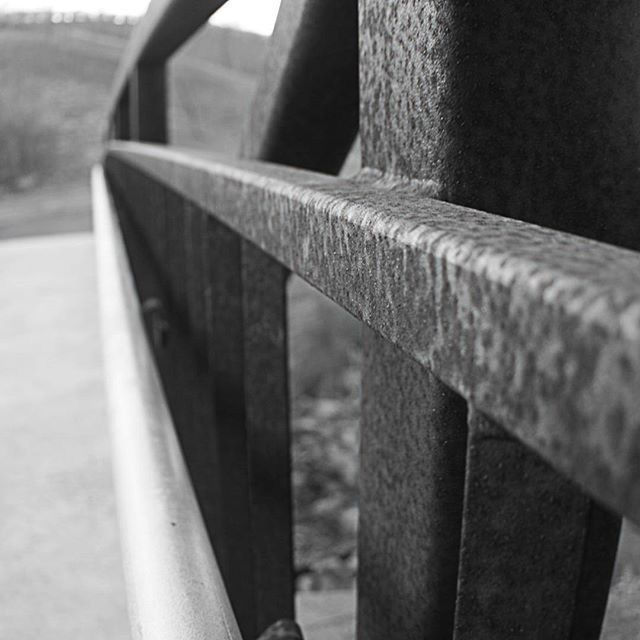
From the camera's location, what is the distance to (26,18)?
32.5 meters

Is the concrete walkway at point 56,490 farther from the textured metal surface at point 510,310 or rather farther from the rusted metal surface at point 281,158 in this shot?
the textured metal surface at point 510,310

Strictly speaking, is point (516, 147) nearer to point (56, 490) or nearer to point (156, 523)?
point (156, 523)

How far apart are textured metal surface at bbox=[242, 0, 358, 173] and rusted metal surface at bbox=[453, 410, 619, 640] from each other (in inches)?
17.4

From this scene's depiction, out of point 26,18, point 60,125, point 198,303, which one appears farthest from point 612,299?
point 26,18

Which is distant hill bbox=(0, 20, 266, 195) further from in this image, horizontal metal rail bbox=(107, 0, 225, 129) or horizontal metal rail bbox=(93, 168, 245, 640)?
horizontal metal rail bbox=(93, 168, 245, 640)

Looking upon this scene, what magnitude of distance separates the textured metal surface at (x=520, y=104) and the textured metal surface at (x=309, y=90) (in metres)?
0.24

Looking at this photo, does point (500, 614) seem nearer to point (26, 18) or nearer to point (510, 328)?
point (510, 328)

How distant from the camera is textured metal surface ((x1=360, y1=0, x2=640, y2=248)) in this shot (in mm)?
503

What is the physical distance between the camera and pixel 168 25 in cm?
141

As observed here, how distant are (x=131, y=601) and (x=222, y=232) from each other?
72 cm

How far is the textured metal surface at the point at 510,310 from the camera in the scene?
0.78 feet

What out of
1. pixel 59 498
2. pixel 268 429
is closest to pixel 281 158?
pixel 268 429

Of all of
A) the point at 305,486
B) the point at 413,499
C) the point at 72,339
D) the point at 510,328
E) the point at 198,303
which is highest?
the point at 510,328

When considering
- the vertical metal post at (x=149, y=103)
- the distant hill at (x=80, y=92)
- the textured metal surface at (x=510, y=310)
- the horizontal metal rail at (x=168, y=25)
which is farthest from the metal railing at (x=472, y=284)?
the distant hill at (x=80, y=92)
